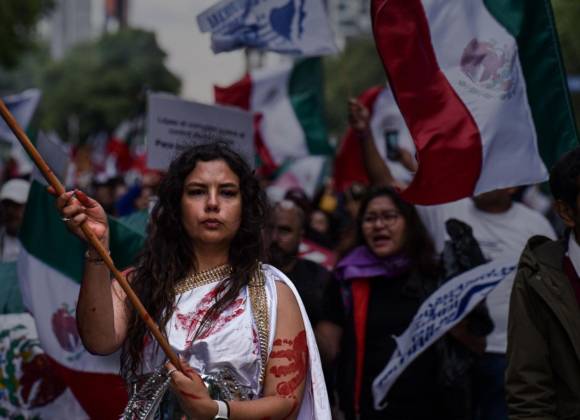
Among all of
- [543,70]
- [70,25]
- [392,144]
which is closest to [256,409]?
[543,70]

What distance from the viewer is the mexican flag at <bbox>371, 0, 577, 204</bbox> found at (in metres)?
4.77

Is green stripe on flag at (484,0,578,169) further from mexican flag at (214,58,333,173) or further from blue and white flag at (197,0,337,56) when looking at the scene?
mexican flag at (214,58,333,173)

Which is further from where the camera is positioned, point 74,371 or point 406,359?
point 74,371

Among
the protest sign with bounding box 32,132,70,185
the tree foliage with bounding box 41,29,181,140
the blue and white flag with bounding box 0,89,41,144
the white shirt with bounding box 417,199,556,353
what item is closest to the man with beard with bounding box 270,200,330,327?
the white shirt with bounding box 417,199,556,353

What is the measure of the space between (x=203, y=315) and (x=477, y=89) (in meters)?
2.09

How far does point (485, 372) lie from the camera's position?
5645mm

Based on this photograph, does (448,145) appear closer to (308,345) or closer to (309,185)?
A: (308,345)

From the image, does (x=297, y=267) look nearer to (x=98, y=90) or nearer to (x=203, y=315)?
(x=203, y=315)

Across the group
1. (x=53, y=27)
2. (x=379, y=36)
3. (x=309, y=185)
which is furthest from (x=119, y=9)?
(x=379, y=36)

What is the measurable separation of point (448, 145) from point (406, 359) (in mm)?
904

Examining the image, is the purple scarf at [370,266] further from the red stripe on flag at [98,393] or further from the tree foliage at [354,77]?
the tree foliage at [354,77]

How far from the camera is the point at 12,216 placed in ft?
25.1

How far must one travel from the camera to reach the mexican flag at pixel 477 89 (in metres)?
4.77

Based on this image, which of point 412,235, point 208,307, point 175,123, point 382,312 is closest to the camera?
point 208,307
